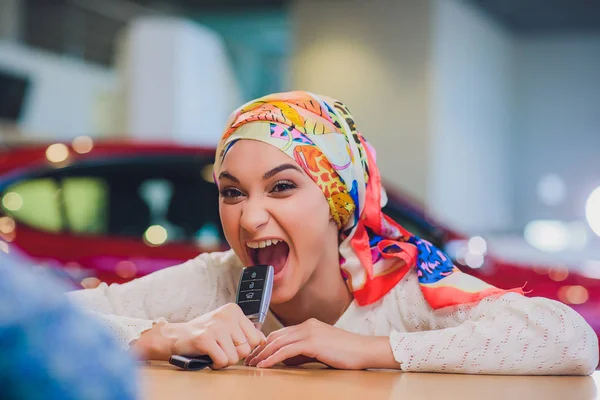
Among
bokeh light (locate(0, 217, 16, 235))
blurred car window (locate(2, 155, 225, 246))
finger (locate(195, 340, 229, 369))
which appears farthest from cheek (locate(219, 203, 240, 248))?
bokeh light (locate(0, 217, 16, 235))

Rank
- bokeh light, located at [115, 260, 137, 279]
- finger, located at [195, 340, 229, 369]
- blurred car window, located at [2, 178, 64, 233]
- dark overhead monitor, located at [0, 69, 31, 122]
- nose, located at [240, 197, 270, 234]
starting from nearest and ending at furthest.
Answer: finger, located at [195, 340, 229, 369]
nose, located at [240, 197, 270, 234]
bokeh light, located at [115, 260, 137, 279]
blurred car window, located at [2, 178, 64, 233]
dark overhead monitor, located at [0, 69, 31, 122]

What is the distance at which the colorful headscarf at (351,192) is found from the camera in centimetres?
170

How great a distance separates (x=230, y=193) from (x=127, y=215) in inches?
70.1

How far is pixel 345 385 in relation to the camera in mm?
1268

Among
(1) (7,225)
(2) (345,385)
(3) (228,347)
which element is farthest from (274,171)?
(1) (7,225)

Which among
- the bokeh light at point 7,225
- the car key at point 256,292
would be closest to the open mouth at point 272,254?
the car key at point 256,292

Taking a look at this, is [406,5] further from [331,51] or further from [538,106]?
[538,106]

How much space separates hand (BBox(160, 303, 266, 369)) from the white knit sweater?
0.19 meters

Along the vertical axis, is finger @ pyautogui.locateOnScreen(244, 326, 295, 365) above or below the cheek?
below

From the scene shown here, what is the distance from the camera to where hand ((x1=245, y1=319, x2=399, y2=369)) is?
1.47m

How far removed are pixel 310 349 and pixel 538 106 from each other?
9657 mm

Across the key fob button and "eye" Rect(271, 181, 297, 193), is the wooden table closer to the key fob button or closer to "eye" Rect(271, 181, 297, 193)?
the key fob button

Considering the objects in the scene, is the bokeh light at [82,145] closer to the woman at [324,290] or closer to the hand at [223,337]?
the woman at [324,290]

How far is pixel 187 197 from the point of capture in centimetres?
347
